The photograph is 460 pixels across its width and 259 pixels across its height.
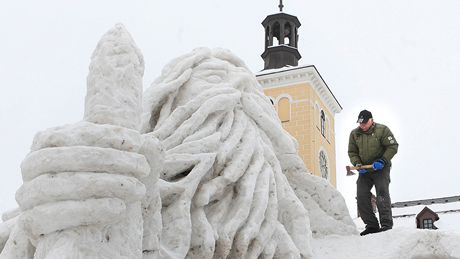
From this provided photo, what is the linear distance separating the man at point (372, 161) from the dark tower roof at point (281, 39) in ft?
85.2

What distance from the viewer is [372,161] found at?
5051 mm

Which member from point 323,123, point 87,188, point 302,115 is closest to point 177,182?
point 87,188

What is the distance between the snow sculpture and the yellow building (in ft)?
82.2

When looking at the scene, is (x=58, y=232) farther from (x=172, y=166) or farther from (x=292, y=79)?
(x=292, y=79)

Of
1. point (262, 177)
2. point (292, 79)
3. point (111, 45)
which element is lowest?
point (262, 177)

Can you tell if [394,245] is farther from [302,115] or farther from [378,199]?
[302,115]

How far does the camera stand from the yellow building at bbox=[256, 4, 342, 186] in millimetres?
29922

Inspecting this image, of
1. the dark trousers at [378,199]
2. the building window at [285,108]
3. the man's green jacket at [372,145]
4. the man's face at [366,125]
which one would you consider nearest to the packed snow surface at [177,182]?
the dark trousers at [378,199]

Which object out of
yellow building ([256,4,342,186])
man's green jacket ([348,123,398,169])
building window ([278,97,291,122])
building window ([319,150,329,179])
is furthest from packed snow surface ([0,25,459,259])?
building window ([319,150,329,179])

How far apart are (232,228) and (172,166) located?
1.30 feet

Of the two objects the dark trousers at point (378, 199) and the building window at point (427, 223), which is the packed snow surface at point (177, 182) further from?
the building window at point (427, 223)

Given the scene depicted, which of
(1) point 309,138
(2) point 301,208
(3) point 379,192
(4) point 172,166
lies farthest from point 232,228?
(1) point 309,138

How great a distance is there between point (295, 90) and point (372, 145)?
84.4ft

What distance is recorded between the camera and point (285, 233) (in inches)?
135
